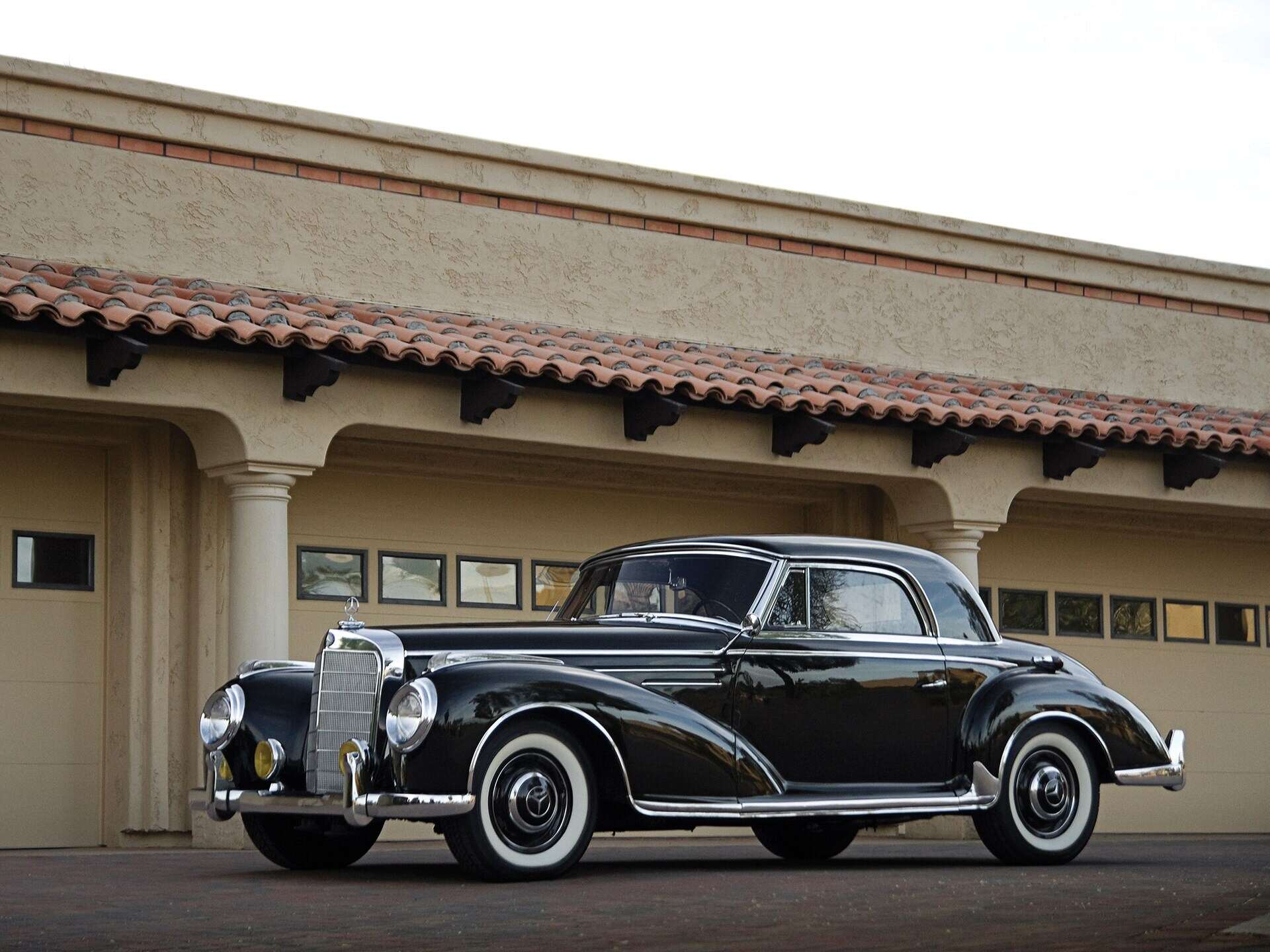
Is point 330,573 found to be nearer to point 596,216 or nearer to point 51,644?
point 51,644

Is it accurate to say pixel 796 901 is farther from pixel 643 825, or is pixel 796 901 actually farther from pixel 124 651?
pixel 124 651

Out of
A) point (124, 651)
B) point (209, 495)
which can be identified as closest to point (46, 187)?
point (209, 495)

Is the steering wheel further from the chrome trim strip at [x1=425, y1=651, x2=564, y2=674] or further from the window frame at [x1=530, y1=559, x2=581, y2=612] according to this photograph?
the window frame at [x1=530, y1=559, x2=581, y2=612]

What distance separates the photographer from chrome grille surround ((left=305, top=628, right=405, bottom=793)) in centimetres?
745

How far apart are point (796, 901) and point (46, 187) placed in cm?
750

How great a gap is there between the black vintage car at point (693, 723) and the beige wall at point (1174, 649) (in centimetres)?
574

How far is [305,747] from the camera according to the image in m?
7.67

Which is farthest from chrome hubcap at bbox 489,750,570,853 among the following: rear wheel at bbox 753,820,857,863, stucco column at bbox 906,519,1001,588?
stucco column at bbox 906,519,1001,588

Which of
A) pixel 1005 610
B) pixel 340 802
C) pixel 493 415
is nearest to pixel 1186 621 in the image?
pixel 1005 610

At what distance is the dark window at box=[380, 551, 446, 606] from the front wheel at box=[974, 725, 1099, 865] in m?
4.85

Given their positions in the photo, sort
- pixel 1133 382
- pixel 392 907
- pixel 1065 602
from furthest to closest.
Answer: pixel 1133 382 < pixel 1065 602 < pixel 392 907

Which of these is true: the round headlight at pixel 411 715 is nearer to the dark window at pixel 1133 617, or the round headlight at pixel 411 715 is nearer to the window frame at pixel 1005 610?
the window frame at pixel 1005 610

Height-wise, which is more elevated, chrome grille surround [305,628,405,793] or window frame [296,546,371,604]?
window frame [296,546,371,604]

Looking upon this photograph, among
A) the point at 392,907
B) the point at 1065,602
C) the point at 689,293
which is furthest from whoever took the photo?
the point at 1065,602
